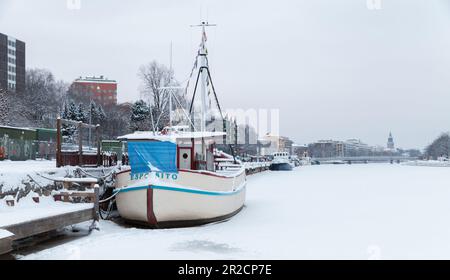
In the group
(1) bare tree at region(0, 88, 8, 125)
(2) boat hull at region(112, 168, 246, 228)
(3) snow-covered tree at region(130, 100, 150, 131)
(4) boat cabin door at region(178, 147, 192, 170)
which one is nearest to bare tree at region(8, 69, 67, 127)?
(1) bare tree at region(0, 88, 8, 125)

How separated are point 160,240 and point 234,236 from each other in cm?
213

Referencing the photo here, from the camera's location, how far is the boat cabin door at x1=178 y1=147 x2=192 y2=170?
16.2 m

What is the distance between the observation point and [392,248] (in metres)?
11.0

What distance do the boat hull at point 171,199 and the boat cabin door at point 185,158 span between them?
1.67 metres

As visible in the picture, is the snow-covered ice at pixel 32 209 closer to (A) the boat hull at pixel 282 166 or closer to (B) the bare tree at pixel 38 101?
(B) the bare tree at pixel 38 101

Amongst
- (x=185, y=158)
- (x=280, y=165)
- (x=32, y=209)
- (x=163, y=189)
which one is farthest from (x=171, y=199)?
(x=280, y=165)

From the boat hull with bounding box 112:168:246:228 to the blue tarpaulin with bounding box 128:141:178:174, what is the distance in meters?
0.32

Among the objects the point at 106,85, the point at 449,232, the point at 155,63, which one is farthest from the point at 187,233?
the point at 106,85

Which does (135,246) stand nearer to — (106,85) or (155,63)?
(155,63)

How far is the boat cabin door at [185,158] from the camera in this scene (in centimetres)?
1625

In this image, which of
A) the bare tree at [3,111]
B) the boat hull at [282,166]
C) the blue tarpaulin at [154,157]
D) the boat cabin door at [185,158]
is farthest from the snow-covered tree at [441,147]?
the blue tarpaulin at [154,157]

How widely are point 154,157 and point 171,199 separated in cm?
144

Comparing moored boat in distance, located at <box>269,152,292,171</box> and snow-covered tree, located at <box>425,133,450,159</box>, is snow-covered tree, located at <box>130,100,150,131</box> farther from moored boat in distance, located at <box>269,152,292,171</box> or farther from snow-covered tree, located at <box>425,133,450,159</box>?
snow-covered tree, located at <box>425,133,450,159</box>
